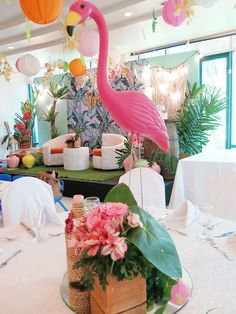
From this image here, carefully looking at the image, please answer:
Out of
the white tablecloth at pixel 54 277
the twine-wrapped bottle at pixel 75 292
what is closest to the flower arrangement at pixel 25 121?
the white tablecloth at pixel 54 277

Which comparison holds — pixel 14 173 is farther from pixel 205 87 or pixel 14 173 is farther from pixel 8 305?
pixel 8 305

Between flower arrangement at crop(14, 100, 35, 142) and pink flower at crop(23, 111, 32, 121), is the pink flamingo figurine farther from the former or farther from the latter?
pink flower at crop(23, 111, 32, 121)

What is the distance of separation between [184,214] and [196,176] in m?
1.79

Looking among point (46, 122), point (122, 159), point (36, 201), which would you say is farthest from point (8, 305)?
point (46, 122)

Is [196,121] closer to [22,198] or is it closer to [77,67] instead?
[77,67]

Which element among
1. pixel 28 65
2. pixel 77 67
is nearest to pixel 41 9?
pixel 77 67

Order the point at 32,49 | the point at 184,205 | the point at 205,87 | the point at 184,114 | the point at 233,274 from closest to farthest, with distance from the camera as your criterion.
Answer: the point at 233,274
the point at 184,205
the point at 184,114
the point at 205,87
the point at 32,49

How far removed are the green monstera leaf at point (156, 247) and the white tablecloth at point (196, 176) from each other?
266 cm

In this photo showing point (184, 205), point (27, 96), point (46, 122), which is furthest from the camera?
point (27, 96)

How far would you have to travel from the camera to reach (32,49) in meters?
6.71

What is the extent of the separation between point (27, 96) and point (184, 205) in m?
9.26

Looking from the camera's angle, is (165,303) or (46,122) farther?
(46,122)

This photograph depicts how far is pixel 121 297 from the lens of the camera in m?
0.80

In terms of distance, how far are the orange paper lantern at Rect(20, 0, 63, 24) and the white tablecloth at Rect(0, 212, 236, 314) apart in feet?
5.27
